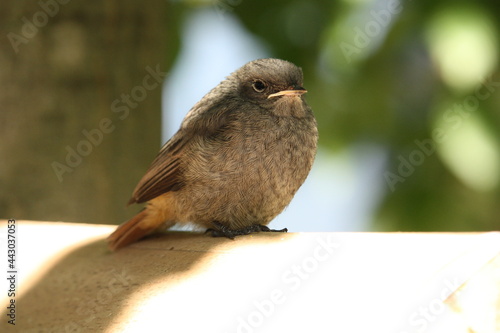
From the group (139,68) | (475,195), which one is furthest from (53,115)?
(475,195)

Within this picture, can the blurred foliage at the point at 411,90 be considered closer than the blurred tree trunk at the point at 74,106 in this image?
Yes

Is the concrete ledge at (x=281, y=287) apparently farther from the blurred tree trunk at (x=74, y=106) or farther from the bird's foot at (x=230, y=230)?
the blurred tree trunk at (x=74, y=106)

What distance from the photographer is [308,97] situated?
4969 millimetres

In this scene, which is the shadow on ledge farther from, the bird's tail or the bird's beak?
the bird's beak

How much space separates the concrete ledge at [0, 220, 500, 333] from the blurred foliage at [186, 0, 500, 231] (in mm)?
1651

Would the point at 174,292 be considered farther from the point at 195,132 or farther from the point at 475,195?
the point at 475,195

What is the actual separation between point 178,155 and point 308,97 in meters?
1.29

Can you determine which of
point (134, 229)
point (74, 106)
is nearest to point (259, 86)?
point (134, 229)

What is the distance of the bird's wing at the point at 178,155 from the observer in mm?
4125

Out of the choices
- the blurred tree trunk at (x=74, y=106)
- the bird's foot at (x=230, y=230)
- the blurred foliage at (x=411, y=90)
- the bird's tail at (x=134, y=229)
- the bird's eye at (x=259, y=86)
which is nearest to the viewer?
the bird's foot at (x=230, y=230)

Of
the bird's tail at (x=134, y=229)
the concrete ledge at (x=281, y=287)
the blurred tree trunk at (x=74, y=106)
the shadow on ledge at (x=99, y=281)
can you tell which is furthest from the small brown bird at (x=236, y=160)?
the blurred tree trunk at (x=74, y=106)

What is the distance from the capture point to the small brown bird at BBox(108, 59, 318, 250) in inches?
157

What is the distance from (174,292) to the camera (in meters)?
2.97

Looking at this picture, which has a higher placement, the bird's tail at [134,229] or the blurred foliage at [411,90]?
the blurred foliage at [411,90]
